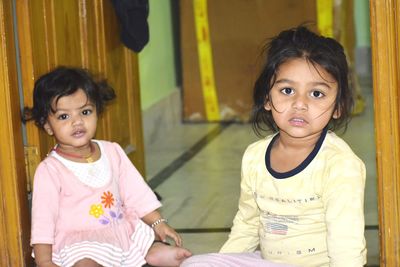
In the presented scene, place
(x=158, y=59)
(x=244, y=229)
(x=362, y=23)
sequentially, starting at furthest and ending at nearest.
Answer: (x=362, y=23)
(x=158, y=59)
(x=244, y=229)

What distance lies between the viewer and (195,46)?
20.3 ft

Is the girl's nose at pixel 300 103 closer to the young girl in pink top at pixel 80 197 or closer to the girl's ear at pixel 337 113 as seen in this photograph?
the girl's ear at pixel 337 113

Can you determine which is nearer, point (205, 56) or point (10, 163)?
point (10, 163)

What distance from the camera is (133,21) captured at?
11.9ft

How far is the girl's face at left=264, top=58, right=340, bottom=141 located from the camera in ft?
7.83

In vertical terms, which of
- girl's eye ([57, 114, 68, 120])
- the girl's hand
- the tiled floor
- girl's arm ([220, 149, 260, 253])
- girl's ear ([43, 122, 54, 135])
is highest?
girl's eye ([57, 114, 68, 120])

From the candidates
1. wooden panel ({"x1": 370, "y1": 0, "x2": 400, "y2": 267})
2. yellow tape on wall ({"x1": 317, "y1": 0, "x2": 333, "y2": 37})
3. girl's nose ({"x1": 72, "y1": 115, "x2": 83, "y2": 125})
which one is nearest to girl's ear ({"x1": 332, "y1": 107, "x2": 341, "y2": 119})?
wooden panel ({"x1": 370, "y1": 0, "x2": 400, "y2": 267})

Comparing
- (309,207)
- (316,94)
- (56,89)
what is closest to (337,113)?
(316,94)

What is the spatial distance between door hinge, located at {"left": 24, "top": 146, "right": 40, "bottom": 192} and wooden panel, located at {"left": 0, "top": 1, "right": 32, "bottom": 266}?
12cm

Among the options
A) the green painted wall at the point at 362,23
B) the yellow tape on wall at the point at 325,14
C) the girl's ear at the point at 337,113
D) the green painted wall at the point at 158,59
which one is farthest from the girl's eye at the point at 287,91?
the green painted wall at the point at 362,23

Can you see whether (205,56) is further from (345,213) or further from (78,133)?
(345,213)

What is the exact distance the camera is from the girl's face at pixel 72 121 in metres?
2.83

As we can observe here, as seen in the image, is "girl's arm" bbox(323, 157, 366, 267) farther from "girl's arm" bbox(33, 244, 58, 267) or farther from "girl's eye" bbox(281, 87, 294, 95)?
"girl's arm" bbox(33, 244, 58, 267)

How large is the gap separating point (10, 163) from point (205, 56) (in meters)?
3.52
